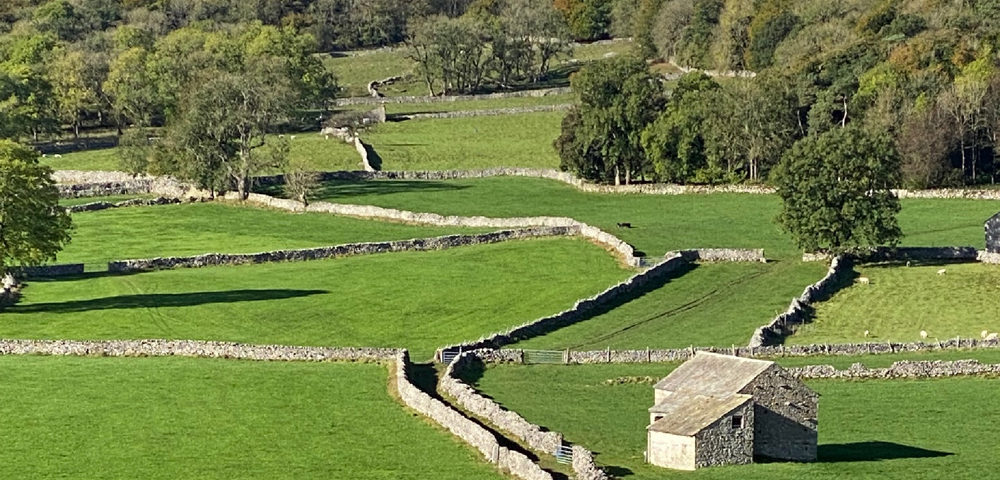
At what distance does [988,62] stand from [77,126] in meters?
85.5

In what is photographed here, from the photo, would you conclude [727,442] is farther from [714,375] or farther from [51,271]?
[51,271]

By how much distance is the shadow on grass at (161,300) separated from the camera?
9462 cm

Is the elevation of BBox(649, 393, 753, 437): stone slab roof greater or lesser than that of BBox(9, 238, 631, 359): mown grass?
greater

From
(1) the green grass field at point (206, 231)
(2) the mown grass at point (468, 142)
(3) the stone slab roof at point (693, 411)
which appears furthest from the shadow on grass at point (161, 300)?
(2) the mown grass at point (468, 142)

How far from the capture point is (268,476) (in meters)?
59.6

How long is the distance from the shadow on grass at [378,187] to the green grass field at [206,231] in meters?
7.69

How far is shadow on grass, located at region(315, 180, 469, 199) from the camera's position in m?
136

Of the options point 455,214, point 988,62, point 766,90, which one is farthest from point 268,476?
point 988,62

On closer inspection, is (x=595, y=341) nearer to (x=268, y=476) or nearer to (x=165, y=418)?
(x=165, y=418)

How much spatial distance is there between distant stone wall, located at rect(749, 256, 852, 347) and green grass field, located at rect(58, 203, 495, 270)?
2620 cm

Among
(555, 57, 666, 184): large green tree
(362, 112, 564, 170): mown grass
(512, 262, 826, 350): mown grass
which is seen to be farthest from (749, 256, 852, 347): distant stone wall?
(362, 112, 564, 170): mown grass

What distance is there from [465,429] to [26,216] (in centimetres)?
3897

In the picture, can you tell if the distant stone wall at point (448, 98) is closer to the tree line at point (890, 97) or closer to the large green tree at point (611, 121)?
the tree line at point (890, 97)

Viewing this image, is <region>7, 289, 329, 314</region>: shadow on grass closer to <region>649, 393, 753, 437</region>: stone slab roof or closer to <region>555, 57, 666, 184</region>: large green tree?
<region>649, 393, 753, 437</region>: stone slab roof
